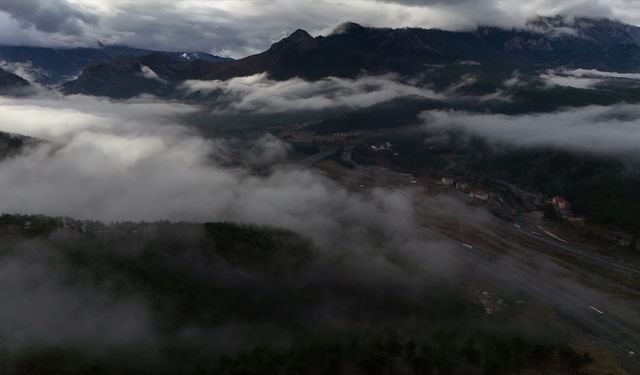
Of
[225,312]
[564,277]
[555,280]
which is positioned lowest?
[225,312]

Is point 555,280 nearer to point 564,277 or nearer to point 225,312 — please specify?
point 564,277

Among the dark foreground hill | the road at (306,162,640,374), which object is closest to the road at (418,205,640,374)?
the road at (306,162,640,374)

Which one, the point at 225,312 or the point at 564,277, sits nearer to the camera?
the point at 225,312

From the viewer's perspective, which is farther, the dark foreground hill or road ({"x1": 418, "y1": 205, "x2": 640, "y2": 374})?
road ({"x1": 418, "y1": 205, "x2": 640, "y2": 374})

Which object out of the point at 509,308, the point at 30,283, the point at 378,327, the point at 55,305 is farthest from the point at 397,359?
the point at 30,283

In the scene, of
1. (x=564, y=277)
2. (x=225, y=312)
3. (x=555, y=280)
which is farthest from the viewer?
(x=564, y=277)

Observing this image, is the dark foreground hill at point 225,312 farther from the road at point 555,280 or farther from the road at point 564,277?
the road at point 564,277

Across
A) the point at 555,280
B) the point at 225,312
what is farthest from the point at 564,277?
the point at 225,312

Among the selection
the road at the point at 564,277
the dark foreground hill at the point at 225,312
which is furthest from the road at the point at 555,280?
the dark foreground hill at the point at 225,312

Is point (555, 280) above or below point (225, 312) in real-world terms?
above

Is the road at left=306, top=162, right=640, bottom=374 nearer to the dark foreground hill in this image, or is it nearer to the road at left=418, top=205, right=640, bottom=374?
the road at left=418, top=205, right=640, bottom=374

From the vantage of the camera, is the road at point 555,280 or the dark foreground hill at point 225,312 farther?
the road at point 555,280

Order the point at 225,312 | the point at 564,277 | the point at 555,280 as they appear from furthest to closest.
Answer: the point at 564,277, the point at 555,280, the point at 225,312
